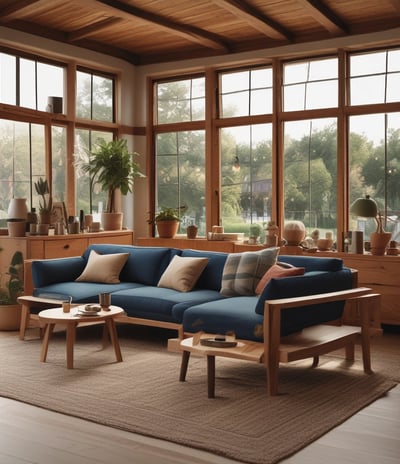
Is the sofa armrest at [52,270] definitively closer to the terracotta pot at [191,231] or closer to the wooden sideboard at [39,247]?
the wooden sideboard at [39,247]

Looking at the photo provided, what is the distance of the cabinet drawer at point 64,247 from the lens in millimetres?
7387

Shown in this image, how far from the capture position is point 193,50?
869 cm

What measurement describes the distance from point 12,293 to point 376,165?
14.1 ft

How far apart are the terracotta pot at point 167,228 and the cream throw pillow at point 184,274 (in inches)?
78.7

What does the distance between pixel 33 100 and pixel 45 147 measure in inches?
23.0

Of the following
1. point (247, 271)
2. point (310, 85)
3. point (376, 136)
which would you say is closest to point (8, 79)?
point (310, 85)

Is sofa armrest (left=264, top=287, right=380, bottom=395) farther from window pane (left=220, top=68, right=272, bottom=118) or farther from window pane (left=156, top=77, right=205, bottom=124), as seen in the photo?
window pane (left=156, top=77, right=205, bottom=124)

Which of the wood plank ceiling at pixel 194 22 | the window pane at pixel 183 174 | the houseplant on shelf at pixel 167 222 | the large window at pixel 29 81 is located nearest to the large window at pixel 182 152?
the window pane at pixel 183 174

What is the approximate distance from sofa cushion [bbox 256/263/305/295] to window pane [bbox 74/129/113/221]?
3653mm

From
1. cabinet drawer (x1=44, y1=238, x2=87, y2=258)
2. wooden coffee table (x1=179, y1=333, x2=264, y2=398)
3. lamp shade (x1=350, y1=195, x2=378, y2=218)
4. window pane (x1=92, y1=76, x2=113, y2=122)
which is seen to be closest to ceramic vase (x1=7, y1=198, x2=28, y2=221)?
cabinet drawer (x1=44, y1=238, x2=87, y2=258)

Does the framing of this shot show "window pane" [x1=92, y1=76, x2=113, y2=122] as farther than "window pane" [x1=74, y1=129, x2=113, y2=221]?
Yes

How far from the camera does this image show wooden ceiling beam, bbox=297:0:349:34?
6633 millimetres

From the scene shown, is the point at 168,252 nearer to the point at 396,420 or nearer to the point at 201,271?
the point at 201,271

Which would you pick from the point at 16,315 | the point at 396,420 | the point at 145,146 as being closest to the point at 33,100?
the point at 145,146
